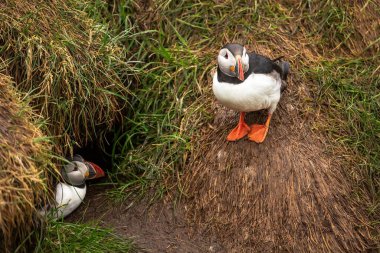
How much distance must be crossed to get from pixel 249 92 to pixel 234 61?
0.66 feet

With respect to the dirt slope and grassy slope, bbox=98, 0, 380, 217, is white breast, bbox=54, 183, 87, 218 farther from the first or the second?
the dirt slope

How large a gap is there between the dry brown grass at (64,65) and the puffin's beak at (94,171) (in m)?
0.18

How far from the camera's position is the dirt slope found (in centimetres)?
447

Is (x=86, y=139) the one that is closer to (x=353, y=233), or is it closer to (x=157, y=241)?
(x=157, y=241)

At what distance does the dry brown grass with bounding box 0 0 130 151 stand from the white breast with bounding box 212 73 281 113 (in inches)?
34.7

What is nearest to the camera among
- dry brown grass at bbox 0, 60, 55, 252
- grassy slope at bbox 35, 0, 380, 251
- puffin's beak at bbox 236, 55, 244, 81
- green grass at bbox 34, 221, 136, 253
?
dry brown grass at bbox 0, 60, 55, 252

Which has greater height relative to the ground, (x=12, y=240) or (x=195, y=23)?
(x=195, y=23)

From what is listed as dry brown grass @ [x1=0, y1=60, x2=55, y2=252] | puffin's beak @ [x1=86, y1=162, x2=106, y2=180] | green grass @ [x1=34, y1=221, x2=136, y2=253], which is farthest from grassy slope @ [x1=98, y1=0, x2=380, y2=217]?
dry brown grass @ [x1=0, y1=60, x2=55, y2=252]

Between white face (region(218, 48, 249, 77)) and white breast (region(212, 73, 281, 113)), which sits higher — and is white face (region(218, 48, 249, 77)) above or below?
above

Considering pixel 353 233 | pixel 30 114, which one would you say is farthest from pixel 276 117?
pixel 30 114

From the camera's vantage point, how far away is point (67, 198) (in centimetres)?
456

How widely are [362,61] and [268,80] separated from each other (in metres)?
1.33

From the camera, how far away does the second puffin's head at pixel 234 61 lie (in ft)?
13.6

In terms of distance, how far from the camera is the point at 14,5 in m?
4.67
